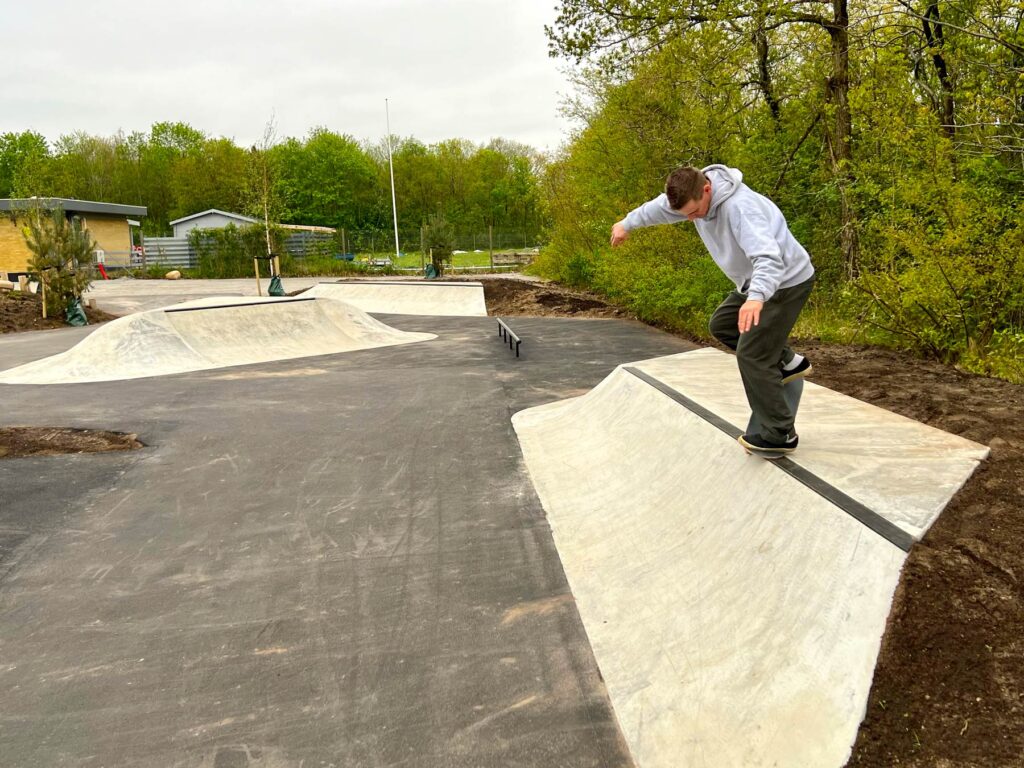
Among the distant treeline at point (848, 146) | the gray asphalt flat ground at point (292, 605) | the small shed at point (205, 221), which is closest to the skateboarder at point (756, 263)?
the gray asphalt flat ground at point (292, 605)

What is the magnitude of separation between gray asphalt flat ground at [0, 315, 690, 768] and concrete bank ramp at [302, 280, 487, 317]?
13369mm

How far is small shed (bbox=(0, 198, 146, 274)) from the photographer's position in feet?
103

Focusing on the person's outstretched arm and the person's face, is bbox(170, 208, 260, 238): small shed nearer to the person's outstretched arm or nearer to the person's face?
the person's outstretched arm

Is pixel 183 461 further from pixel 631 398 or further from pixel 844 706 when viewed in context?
pixel 844 706

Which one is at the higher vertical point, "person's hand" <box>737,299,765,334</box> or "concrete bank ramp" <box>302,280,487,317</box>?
"concrete bank ramp" <box>302,280,487,317</box>

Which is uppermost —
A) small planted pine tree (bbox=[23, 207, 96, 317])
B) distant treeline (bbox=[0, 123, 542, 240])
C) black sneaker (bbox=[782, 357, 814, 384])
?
distant treeline (bbox=[0, 123, 542, 240])

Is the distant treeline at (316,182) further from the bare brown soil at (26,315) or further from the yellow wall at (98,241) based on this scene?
the bare brown soil at (26,315)

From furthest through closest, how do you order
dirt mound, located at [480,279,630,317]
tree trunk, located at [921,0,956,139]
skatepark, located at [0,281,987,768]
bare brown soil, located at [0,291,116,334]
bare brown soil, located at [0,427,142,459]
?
dirt mound, located at [480,279,630,317], bare brown soil, located at [0,291,116,334], tree trunk, located at [921,0,956,139], bare brown soil, located at [0,427,142,459], skatepark, located at [0,281,987,768]

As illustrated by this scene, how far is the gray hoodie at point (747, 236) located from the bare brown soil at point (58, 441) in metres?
5.81

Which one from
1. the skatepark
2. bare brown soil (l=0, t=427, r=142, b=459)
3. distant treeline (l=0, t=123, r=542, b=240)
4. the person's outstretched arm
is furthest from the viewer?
distant treeline (l=0, t=123, r=542, b=240)

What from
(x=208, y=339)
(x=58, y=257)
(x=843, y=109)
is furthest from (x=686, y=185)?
(x=58, y=257)

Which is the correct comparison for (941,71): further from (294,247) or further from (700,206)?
(294,247)

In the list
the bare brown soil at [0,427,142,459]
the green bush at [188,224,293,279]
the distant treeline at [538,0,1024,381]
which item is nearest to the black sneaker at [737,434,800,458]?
the distant treeline at [538,0,1024,381]

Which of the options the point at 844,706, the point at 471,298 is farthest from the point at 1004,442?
the point at 471,298
